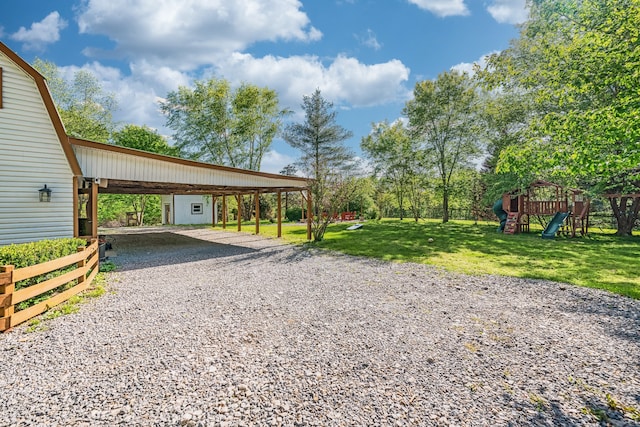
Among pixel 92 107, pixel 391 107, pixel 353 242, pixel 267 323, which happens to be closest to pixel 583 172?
pixel 267 323

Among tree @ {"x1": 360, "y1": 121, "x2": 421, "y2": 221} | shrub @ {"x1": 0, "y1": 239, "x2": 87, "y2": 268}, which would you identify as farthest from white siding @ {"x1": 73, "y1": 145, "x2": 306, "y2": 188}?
tree @ {"x1": 360, "y1": 121, "x2": 421, "y2": 221}

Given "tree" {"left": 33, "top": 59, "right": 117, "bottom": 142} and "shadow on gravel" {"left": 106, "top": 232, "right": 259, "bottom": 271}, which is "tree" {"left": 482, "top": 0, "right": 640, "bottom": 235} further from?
"tree" {"left": 33, "top": 59, "right": 117, "bottom": 142}

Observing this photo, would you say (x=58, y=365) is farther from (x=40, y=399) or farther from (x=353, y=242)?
(x=353, y=242)

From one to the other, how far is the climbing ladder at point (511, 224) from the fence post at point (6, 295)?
1816cm

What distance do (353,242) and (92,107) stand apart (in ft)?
69.1

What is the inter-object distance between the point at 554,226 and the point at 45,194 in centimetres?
1899

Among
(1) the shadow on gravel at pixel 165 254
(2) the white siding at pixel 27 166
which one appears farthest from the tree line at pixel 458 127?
(2) the white siding at pixel 27 166

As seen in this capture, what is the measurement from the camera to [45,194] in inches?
258

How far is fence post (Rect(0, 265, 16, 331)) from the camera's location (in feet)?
11.0

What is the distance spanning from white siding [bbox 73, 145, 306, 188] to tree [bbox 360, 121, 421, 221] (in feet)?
54.8

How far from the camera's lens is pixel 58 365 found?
2789 millimetres

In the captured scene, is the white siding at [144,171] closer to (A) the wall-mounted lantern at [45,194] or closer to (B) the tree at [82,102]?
(A) the wall-mounted lantern at [45,194]

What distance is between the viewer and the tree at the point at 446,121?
2048 cm

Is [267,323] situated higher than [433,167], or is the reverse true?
[433,167]
